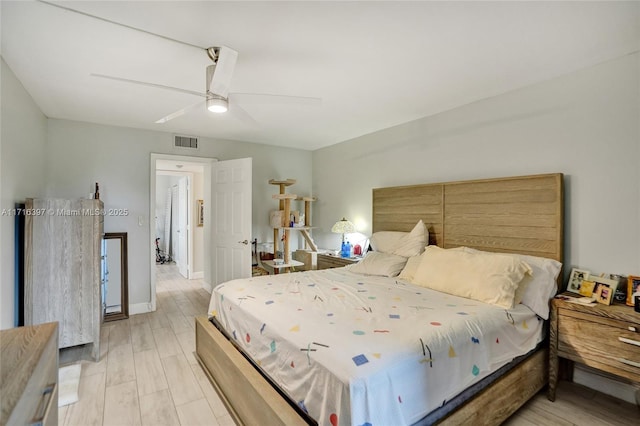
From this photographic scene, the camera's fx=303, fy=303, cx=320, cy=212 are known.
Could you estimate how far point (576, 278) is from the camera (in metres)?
2.32

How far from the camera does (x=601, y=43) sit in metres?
2.03

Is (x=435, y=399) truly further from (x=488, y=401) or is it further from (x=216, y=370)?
(x=216, y=370)

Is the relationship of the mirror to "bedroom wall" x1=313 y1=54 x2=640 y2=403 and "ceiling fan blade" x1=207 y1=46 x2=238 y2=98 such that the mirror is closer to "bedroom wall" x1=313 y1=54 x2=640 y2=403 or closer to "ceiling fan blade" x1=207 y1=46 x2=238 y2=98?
"ceiling fan blade" x1=207 y1=46 x2=238 y2=98

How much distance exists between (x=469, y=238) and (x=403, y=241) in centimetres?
67

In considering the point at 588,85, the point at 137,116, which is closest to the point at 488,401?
the point at 588,85

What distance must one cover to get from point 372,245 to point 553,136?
2.08 m

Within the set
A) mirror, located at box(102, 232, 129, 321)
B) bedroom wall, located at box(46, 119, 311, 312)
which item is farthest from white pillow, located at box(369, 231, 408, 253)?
mirror, located at box(102, 232, 129, 321)

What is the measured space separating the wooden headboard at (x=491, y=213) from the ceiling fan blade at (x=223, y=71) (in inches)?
92.8

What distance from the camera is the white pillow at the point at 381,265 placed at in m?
3.07

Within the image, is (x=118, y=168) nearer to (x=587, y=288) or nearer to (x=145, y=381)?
(x=145, y=381)

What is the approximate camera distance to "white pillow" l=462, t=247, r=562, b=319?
7.14ft

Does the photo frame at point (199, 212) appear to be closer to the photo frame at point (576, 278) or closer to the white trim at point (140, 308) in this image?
the white trim at point (140, 308)

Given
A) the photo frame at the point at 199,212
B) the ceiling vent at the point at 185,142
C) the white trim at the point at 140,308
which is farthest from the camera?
the photo frame at the point at 199,212

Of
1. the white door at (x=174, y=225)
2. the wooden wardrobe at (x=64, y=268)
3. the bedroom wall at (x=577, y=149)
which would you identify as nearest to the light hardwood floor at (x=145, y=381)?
the wooden wardrobe at (x=64, y=268)
